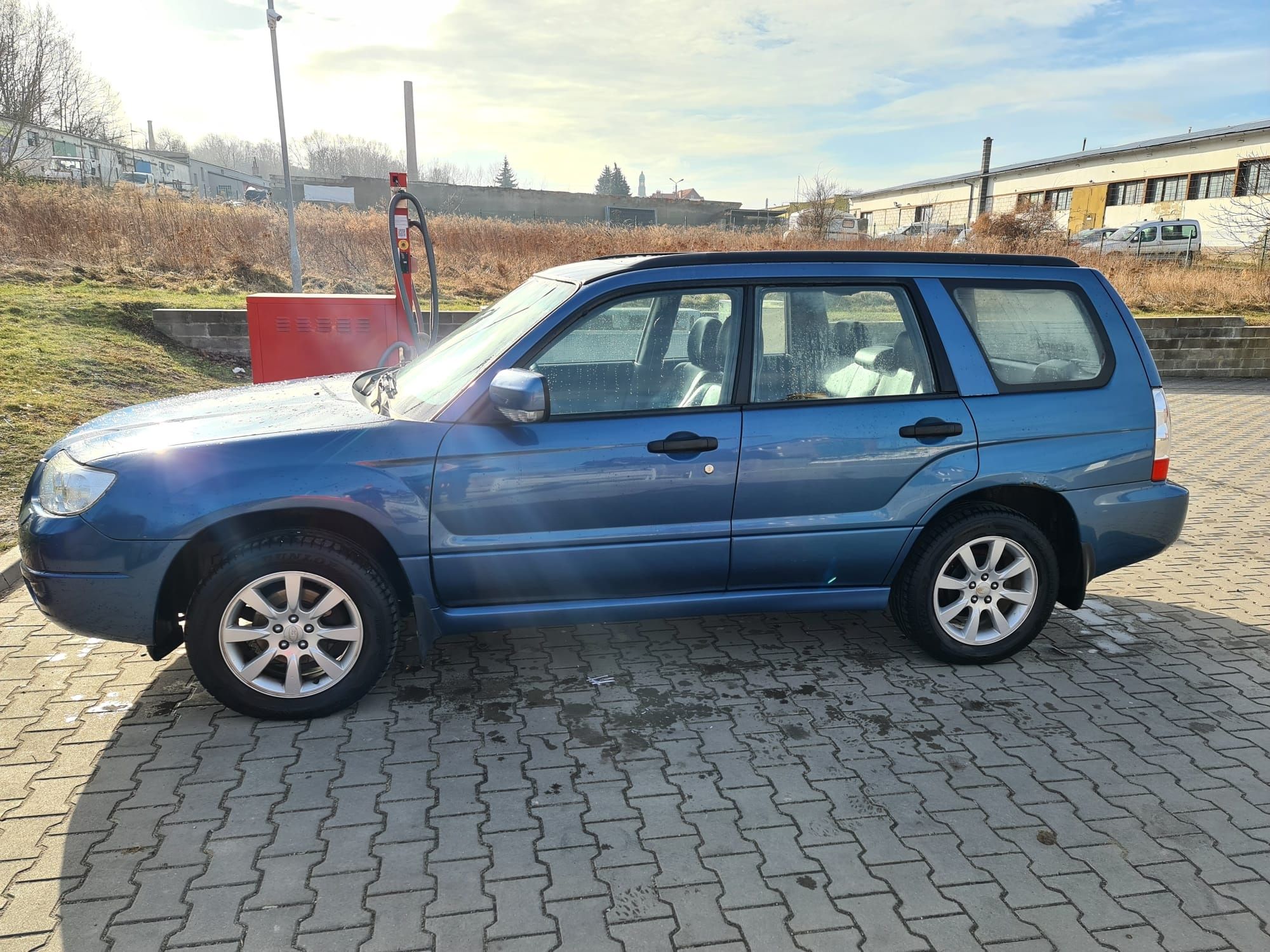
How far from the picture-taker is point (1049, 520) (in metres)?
4.17

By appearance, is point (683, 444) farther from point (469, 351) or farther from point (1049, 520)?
point (1049, 520)

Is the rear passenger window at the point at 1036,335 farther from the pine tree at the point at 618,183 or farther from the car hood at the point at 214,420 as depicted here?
the pine tree at the point at 618,183

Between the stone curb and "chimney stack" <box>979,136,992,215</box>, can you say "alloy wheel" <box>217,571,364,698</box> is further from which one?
"chimney stack" <box>979,136,992,215</box>

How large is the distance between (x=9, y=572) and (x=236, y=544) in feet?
7.98

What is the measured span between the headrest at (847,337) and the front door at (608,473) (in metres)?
0.46

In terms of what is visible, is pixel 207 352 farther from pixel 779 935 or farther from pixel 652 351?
pixel 779 935

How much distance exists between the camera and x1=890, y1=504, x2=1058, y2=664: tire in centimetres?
393

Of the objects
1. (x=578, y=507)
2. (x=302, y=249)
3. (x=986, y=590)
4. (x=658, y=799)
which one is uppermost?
(x=302, y=249)

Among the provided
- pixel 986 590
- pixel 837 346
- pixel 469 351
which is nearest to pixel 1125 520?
pixel 986 590

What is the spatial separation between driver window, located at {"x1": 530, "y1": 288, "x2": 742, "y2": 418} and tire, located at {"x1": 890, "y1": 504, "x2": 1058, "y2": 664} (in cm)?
123

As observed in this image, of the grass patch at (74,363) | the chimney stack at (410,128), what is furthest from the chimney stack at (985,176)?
the grass patch at (74,363)

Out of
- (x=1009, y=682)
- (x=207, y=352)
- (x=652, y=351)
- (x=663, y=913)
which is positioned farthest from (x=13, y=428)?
(x=1009, y=682)

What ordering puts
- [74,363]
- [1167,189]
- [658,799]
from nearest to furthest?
[658,799] → [74,363] → [1167,189]

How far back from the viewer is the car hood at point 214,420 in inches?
133
